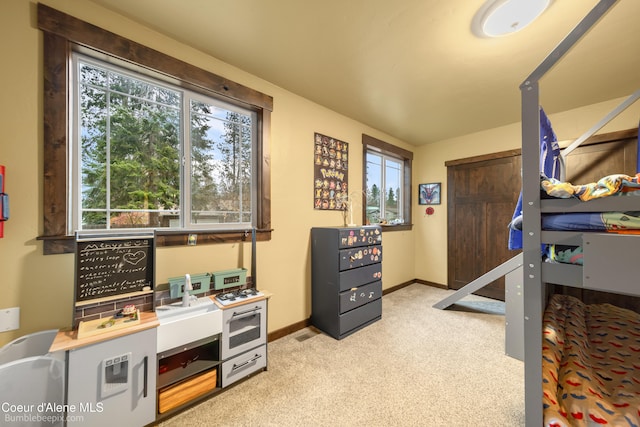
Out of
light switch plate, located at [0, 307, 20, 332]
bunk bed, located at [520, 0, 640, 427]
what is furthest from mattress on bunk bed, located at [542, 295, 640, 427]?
light switch plate, located at [0, 307, 20, 332]

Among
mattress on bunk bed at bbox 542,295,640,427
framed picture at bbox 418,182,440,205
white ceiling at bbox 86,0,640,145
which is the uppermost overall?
white ceiling at bbox 86,0,640,145

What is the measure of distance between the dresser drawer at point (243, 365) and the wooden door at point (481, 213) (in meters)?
3.26

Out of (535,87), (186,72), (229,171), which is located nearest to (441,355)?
(535,87)

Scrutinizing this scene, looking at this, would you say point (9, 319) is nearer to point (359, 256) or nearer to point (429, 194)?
point (359, 256)

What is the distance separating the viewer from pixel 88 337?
47.7 inches

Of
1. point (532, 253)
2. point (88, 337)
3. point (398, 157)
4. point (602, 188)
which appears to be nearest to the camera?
point (602, 188)

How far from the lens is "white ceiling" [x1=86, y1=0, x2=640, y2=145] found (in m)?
1.50

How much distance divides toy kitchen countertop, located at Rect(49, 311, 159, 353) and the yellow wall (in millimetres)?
267

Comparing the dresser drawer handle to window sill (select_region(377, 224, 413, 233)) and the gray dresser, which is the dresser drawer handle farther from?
window sill (select_region(377, 224, 413, 233))

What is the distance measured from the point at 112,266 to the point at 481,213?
4238 millimetres

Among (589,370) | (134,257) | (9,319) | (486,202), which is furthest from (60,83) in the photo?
(486,202)

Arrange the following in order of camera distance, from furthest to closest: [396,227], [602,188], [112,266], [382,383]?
[396,227] < [382,383] < [112,266] < [602,188]

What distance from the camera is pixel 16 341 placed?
1267 millimetres

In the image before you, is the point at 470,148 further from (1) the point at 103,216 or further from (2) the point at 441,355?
(1) the point at 103,216
